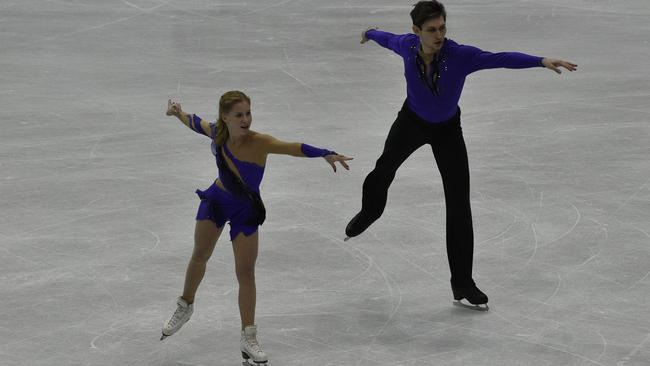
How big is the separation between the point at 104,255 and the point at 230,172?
1.99 metres

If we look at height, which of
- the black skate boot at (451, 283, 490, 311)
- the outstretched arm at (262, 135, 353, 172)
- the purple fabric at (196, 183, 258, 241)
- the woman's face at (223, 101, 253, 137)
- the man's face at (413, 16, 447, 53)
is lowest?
the black skate boot at (451, 283, 490, 311)

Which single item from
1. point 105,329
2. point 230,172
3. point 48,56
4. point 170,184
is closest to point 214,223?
point 230,172

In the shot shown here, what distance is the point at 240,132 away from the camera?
5852 millimetres

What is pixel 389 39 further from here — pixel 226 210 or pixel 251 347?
pixel 251 347

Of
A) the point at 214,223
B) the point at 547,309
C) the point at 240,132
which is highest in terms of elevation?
the point at 240,132

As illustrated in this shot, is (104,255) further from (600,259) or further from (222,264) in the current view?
(600,259)

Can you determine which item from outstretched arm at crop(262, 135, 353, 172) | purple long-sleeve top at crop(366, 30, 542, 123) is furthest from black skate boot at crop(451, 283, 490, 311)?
outstretched arm at crop(262, 135, 353, 172)

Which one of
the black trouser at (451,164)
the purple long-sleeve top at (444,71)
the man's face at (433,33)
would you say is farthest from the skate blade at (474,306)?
the man's face at (433,33)

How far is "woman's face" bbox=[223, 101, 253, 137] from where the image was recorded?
5.82 metres

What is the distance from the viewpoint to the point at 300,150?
5750mm

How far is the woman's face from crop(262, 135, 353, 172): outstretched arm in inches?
4.7

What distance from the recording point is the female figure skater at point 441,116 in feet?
21.5

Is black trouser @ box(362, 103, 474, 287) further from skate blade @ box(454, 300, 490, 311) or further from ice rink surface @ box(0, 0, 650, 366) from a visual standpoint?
ice rink surface @ box(0, 0, 650, 366)

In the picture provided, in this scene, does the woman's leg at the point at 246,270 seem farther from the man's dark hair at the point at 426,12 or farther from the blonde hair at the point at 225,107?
the man's dark hair at the point at 426,12
